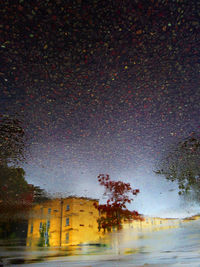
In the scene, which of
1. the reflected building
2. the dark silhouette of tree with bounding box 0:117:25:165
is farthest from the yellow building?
the dark silhouette of tree with bounding box 0:117:25:165

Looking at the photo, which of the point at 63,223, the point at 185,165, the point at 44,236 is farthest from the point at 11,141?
the point at 185,165

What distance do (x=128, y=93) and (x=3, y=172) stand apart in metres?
4.63

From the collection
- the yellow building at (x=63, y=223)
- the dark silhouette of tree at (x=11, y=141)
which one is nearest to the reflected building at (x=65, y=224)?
the yellow building at (x=63, y=223)

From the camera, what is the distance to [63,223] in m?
5.57

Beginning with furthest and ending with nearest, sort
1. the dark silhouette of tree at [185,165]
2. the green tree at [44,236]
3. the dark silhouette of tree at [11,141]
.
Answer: the green tree at [44,236], the dark silhouette of tree at [185,165], the dark silhouette of tree at [11,141]

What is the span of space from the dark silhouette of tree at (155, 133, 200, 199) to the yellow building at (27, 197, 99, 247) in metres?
2.52

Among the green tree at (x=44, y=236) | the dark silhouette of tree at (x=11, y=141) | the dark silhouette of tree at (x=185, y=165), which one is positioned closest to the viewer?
the dark silhouette of tree at (x=11, y=141)

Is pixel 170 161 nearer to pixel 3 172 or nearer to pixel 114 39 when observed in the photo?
pixel 114 39

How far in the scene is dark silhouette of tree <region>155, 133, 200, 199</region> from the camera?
363 cm

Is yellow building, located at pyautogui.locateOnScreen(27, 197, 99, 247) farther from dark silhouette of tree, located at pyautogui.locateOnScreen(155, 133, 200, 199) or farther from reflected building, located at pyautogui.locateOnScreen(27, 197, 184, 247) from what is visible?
dark silhouette of tree, located at pyautogui.locateOnScreen(155, 133, 200, 199)

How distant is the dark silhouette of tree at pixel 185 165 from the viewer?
11.9ft

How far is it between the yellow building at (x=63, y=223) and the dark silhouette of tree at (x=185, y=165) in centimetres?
252

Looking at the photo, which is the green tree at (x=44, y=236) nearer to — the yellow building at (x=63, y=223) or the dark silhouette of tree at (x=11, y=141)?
the yellow building at (x=63, y=223)

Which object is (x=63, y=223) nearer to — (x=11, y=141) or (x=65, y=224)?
(x=65, y=224)
